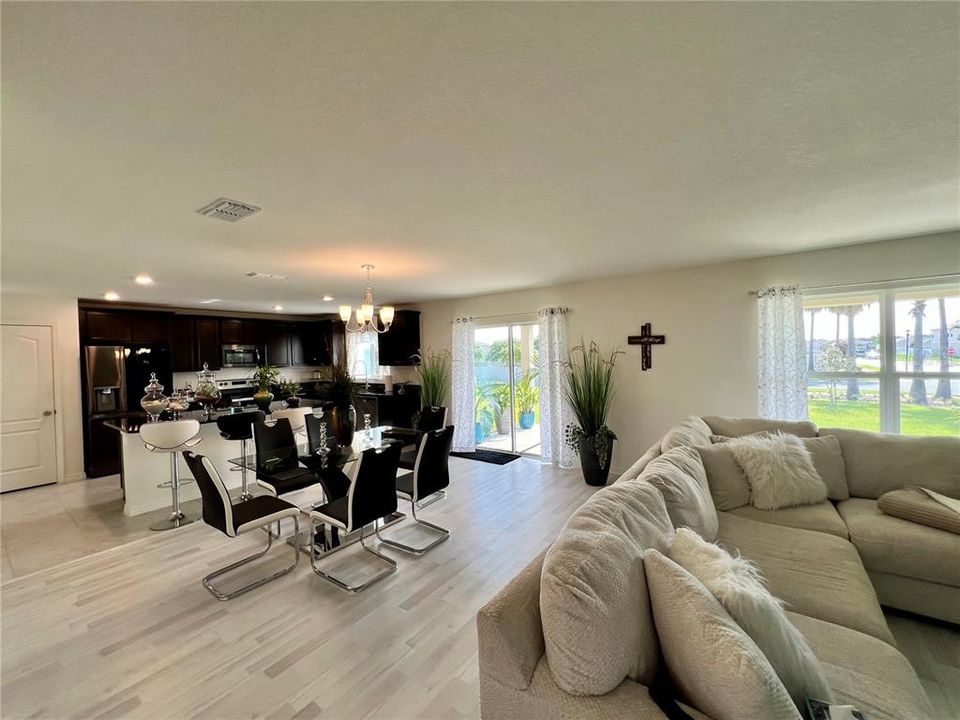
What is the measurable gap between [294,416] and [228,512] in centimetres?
160

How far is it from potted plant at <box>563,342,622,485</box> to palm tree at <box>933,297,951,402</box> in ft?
8.75

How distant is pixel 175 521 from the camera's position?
12.2ft

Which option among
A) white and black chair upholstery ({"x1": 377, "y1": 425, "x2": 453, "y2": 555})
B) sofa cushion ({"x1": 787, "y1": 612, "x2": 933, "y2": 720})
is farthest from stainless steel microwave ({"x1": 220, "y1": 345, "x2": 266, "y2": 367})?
sofa cushion ({"x1": 787, "y1": 612, "x2": 933, "y2": 720})

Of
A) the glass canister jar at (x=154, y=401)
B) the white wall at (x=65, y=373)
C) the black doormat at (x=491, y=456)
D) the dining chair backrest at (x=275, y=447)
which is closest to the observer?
the dining chair backrest at (x=275, y=447)

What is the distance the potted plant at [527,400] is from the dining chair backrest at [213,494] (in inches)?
158

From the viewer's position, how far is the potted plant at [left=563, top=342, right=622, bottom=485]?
4.59m

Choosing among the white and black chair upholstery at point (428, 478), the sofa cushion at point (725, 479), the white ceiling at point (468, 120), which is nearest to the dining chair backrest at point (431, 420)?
the white and black chair upholstery at point (428, 478)

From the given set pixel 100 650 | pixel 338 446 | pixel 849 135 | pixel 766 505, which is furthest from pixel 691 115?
pixel 100 650

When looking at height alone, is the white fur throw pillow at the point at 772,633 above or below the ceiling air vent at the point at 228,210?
below

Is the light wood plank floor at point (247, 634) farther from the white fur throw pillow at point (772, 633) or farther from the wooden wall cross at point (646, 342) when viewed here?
the wooden wall cross at point (646, 342)

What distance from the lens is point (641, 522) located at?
5.03 ft

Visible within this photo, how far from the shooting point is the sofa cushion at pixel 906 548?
2.00m

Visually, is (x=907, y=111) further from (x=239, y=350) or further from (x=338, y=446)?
(x=239, y=350)

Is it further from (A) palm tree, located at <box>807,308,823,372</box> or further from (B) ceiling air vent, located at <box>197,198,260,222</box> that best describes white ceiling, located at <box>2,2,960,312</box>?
(A) palm tree, located at <box>807,308,823,372</box>
